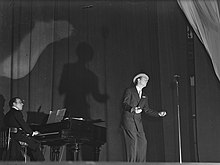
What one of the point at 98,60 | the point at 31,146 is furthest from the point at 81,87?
the point at 31,146

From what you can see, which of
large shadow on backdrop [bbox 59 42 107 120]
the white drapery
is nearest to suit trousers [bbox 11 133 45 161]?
large shadow on backdrop [bbox 59 42 107 120]

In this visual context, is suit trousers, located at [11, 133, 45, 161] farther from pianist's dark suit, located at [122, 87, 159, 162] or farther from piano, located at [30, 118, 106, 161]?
pianist's dark suit, located at [122, 87, 159, 162]

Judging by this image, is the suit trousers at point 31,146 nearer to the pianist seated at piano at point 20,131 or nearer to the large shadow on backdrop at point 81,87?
the pianist seated at piano at point 20,131

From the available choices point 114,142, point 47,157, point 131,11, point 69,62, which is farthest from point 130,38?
point 47,157

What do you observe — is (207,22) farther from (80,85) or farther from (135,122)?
(80,85)

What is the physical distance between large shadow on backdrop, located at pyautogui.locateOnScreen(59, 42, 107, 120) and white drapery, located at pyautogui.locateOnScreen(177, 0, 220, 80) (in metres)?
2.18

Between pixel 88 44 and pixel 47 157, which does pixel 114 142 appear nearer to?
pixel 47 157

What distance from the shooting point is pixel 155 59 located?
9711mm

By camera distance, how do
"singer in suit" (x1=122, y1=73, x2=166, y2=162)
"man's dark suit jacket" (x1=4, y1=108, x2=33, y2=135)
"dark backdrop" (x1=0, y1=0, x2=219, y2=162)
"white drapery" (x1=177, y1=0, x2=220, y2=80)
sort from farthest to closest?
"dark backdrop" (x1=0, y1=0, x2=219, y2=162), "singer in suit" (x1=122, y1=73, x2=166, y2=162), "man's dark suit jacket" (x1=4, y1=108, x2=33, y2=135), "white drapery" (x1=177, y1=0, x2=220, y2=80)

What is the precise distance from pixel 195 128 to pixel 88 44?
2.32 metres

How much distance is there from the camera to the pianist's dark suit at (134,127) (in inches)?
328

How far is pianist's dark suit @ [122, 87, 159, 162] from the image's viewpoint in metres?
8.34

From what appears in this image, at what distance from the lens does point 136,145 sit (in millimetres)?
8352

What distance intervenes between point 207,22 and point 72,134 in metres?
2.51
